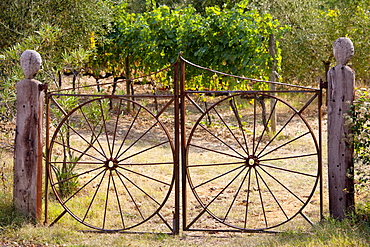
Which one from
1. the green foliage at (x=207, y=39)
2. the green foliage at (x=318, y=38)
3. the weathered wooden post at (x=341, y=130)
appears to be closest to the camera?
the weathered wooden post at (x=341, y=130)

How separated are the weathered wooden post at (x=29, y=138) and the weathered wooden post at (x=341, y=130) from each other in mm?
2830

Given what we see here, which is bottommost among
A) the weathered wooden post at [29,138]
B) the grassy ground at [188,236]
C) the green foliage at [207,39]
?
the grassy ground at [188,236]

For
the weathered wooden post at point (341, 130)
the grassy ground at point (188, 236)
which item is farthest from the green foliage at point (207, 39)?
the grassy ground at point (188, 236)

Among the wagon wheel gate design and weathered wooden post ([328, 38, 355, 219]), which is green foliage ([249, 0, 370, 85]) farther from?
weathered wooden post ([328, 38, 355, 219])

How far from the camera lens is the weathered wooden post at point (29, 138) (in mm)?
4500

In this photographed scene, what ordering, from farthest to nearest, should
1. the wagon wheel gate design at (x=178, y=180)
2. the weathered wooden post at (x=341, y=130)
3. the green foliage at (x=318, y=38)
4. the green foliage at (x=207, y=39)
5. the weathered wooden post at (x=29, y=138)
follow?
1. the green foliage at (x=318, y=38)
2. the green foliage at (x=207, y=39)
3. the weathered wooden post at (x=29, y=138)
4. the wagon wheel gate design at (x=178, y=180)
5. the weathered wooden post at (x=341, y=130)

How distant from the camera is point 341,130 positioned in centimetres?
403

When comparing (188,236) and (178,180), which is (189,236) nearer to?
(188,236)

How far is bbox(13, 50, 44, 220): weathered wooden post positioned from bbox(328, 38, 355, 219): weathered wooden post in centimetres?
283

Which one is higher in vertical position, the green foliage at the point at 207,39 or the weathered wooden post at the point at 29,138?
the green foliage at the point at 207,39

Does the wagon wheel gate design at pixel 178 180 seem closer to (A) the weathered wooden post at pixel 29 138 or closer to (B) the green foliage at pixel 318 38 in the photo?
(A) the weathered wooden post at pixel 29 138

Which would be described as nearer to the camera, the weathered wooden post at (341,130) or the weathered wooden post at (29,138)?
the weathered wooden post at (341,130)

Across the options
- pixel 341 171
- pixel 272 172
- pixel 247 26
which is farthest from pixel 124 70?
pixel 341 171

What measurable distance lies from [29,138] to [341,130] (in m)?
3.00
